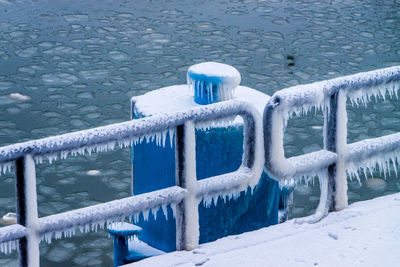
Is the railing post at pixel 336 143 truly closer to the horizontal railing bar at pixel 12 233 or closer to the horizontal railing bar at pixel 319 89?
the horizontal railing bar at pixel 319 89

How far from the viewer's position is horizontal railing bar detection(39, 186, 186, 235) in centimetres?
284

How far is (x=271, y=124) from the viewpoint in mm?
3158

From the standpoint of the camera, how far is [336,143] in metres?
3.36

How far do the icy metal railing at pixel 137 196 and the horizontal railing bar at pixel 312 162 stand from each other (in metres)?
0.16

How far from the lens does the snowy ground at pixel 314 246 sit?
317 cm

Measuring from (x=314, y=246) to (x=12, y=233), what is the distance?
1262 mm

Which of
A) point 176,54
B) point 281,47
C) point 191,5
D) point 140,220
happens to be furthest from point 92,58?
point 140,220

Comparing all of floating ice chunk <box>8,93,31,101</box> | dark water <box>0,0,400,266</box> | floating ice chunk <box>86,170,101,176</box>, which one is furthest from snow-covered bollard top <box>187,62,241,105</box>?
floating ice chunk <box>8,93,31,101</box>

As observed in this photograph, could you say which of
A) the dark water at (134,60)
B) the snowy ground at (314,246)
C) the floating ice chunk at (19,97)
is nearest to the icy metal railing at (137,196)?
the snowy ground at (314,246)

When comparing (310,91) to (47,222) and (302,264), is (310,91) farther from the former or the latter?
(47,222)

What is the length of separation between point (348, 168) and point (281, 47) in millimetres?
7170

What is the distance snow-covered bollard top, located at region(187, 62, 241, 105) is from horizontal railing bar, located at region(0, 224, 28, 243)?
1212 mm

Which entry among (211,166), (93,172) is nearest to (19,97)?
(93,172)

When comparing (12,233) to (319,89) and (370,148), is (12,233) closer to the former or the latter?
(319,89)
